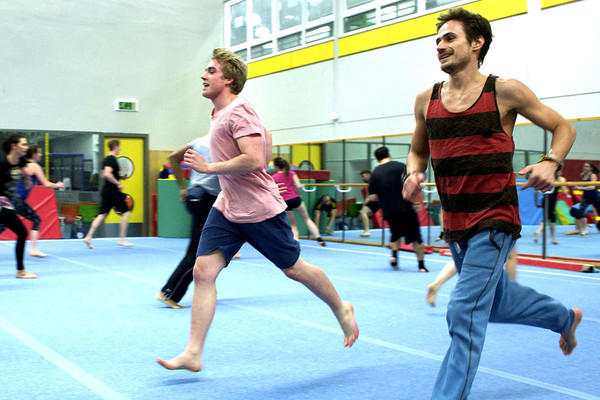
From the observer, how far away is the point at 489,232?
2994 mm

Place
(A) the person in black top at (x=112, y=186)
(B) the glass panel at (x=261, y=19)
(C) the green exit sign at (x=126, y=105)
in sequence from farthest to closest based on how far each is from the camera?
(B) the glass panel at (x=261, y=19) → (C) the green exit sign at (x=126, y=105) → (A) the person in black top at (x=112, y=186)

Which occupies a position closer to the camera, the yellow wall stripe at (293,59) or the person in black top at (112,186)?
the person in black top at (112,186)

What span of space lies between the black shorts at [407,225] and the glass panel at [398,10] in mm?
5670

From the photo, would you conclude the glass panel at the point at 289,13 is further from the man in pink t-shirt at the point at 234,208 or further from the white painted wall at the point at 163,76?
the man in pink t-shirt at the point at 234,208

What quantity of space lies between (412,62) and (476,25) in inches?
423

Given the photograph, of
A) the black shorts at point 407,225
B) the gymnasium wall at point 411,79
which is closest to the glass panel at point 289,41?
the gymnasium wall at point 411,79

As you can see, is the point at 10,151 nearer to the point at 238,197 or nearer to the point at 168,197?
the point at 238,197

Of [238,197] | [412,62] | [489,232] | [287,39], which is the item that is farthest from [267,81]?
[489,232]

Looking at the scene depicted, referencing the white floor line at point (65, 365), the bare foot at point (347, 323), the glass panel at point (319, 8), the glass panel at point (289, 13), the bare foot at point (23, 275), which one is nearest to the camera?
the white floor line at point (65, 365)

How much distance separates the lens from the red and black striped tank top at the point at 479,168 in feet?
9.90

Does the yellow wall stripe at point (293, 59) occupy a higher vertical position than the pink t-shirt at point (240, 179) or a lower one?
higher

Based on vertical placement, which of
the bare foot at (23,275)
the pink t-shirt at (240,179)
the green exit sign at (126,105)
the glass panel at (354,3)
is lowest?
the bare foot at (23,275)

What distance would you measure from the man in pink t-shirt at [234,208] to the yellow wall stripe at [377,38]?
27.8ft

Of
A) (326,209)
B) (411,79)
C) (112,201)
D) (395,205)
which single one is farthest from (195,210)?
(326,209)
